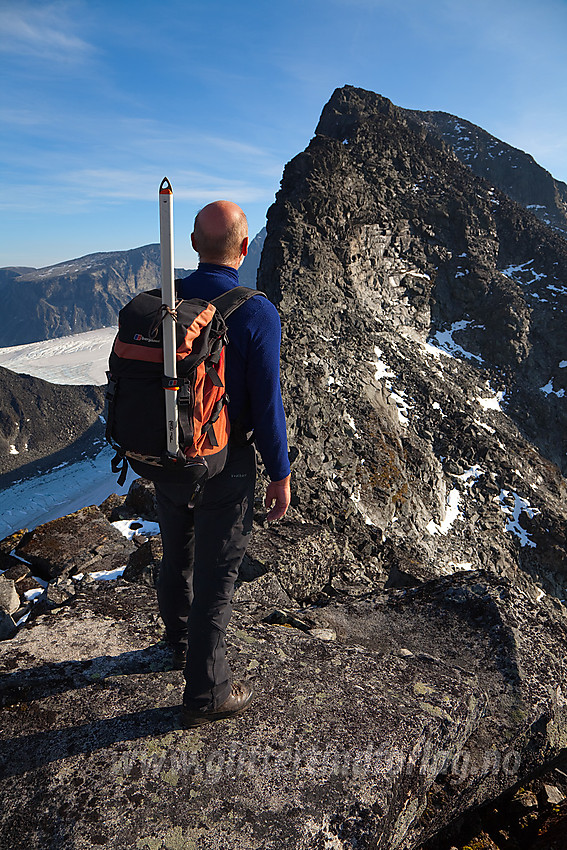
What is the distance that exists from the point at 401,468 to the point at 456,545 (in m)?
4.75

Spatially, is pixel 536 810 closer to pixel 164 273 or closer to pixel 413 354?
pixel 164 273

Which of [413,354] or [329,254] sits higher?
[329,254]

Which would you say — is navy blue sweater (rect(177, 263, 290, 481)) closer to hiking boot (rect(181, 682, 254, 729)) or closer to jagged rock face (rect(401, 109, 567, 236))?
hiking boot (rect(181, 682, 254, 729))

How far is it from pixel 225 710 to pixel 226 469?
164 centimetres

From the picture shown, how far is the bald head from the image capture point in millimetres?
3021

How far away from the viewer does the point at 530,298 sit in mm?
49875

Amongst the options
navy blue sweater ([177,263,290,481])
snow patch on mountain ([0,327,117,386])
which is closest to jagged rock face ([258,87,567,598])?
navy blue sweater ([177,263,290,481])

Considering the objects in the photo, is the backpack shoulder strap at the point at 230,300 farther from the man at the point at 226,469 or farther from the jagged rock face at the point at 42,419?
the jagged rock face at the point at 42,419

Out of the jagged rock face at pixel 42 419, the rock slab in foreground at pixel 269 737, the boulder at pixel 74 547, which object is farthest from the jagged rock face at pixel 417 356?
the jagged rock face at pixel 42 419

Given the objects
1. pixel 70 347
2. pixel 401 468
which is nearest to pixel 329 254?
pixel 401 468

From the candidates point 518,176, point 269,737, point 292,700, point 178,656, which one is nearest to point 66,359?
point 518,176

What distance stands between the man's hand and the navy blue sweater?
187 mm

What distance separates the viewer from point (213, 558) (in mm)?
3098

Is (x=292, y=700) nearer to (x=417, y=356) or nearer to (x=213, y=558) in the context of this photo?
(x=213, y=558)
